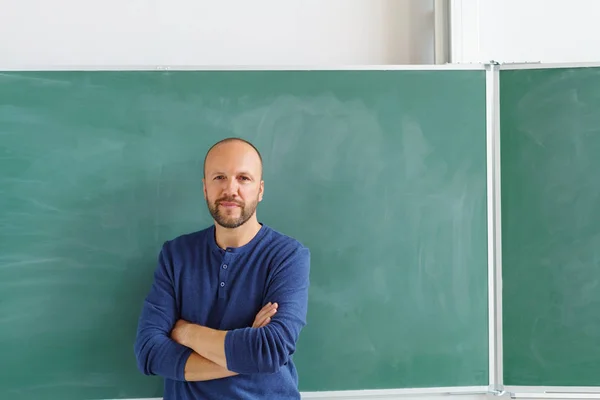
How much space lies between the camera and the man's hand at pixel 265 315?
1816mm

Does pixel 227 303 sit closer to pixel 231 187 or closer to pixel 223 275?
pixel 223 275

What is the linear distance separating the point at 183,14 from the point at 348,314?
143 cm

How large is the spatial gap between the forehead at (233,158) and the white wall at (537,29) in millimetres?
1187

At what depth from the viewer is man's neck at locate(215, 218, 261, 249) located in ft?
6.41

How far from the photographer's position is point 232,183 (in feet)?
6.24

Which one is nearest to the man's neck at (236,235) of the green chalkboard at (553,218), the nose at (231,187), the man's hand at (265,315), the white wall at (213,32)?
the nose at (231,187)

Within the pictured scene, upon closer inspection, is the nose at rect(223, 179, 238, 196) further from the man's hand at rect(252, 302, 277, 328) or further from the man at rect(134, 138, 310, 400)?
the man's hand at rect(252, 302, 277, 328)

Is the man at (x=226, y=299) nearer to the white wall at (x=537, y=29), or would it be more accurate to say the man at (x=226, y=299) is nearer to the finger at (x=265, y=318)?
the finger at (x=265, y=318)

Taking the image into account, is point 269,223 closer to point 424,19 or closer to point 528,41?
point 424,19

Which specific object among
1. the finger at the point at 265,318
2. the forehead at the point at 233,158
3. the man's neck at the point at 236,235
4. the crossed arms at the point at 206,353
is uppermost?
the forehead at the point at 233,158

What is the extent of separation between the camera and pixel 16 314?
2.21 m

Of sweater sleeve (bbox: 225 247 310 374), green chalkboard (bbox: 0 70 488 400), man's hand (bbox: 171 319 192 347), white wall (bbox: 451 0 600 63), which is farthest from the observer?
white wall (bbox: 451 0 600 63)

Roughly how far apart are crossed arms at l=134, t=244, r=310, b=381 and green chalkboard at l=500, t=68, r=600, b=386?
97 centimetres

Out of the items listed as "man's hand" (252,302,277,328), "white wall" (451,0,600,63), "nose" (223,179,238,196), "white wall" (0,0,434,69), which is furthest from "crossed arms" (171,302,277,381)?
"white wall" (451,0,600,63)
